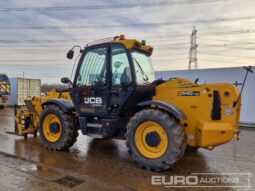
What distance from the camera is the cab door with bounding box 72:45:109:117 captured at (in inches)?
237

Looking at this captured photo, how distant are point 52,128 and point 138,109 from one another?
2291 millimetres

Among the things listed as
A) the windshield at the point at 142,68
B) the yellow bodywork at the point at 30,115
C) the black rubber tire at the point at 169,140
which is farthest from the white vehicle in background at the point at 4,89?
the black rubber tire at the point at 169,140

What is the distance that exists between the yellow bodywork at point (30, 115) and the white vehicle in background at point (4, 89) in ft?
40.0

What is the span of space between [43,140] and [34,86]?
16.6 m

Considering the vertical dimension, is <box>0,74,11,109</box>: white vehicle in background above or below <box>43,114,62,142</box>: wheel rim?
above

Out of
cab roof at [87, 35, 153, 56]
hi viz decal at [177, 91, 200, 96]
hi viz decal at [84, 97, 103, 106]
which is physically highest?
cab roof at [87, 35, 153, 56]

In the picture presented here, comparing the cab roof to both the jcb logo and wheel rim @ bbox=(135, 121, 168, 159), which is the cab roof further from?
wheel rim @ bbox=(135, 121, 168, 159)

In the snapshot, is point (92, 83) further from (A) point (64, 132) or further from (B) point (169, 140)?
(B) point (169, 140)

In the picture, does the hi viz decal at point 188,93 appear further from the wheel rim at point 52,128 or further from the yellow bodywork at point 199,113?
the wheel rim at point 52,128

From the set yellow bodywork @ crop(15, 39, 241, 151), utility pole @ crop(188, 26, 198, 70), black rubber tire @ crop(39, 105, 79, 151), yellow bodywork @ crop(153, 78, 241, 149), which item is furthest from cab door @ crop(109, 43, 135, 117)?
utility pole @ crop(188, 26, 198, 70)

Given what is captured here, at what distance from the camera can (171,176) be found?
494 cm

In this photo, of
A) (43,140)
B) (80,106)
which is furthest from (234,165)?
(43,140)

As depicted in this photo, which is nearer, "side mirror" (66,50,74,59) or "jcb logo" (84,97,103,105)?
"jcb logo" (84,97,103,105)
